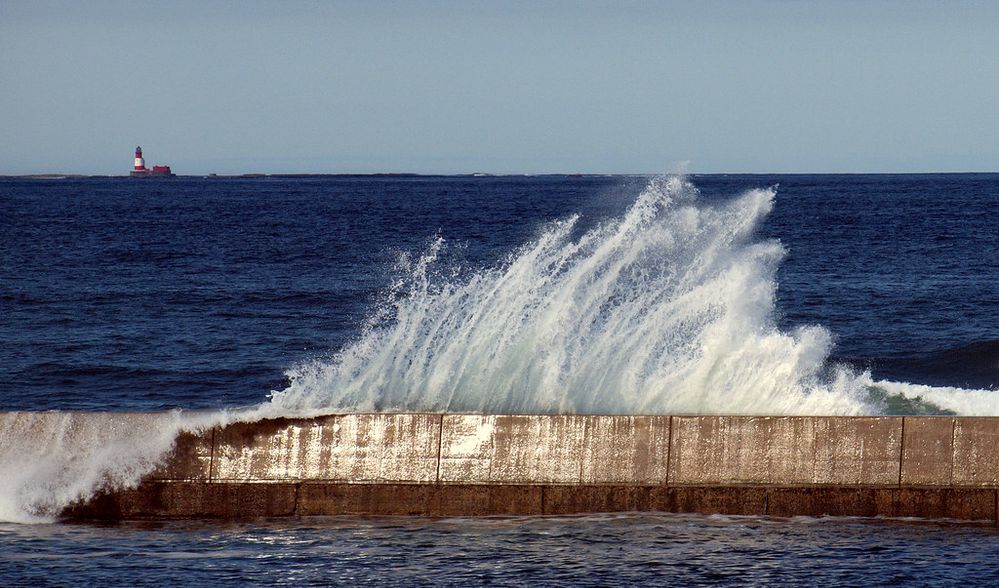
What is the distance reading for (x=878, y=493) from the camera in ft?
34.6

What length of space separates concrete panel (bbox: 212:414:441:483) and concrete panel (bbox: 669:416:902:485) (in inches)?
84.7

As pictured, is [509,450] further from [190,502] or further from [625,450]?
[190,502]

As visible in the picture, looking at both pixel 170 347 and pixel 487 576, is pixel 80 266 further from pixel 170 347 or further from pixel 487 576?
pixel 487 576

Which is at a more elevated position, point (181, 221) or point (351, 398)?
point (181, 221)

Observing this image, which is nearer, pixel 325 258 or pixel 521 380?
pixel 521 380

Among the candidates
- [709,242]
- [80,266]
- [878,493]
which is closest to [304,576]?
[878,493]

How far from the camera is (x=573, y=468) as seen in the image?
10719mm

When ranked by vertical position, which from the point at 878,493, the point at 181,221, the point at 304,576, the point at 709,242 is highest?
the point at 181,221

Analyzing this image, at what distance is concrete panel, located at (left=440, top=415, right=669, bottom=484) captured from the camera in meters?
10.7

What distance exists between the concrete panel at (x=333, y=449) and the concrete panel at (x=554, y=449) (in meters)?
0.23

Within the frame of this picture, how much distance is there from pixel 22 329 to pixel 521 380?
15.0 metres

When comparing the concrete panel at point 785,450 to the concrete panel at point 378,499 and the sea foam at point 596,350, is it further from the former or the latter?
the sea foam at point 596,350

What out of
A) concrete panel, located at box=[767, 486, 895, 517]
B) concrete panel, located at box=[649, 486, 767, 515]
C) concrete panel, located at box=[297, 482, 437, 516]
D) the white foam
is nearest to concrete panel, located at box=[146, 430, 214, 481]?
concrete panel, located at box=[297, 482, 437, 516]

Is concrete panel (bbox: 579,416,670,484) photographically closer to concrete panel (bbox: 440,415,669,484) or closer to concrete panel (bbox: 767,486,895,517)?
concrete panel (bbox: 440,415,669,484)
